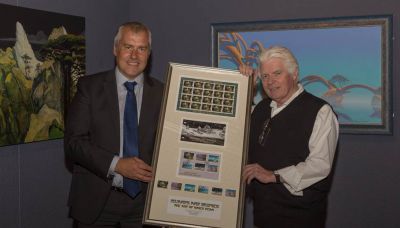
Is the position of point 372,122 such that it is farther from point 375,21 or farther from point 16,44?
point 16,44

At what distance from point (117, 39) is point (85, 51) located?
119cm

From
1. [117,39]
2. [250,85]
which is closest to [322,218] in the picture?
[250,85]

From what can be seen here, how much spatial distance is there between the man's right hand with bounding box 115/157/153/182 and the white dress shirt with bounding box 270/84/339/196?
637mm

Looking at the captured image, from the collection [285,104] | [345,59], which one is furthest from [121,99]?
[345,59]

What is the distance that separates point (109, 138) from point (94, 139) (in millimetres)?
86

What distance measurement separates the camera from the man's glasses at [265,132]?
2365 millimetres

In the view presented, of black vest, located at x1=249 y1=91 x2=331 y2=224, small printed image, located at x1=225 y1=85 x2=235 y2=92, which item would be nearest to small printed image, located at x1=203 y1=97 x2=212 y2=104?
small printed image, located at x1=225 y1=85 x2=235 y2=92

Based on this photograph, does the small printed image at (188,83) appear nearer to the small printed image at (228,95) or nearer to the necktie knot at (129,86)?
the small printed image at (228,95)

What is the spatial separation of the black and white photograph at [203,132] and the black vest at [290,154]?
8.9 inches

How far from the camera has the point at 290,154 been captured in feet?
7.41

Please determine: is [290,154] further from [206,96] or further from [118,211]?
[118,211]

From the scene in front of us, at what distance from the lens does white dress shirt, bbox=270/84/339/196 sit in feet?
7.16

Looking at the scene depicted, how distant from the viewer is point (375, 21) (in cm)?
339

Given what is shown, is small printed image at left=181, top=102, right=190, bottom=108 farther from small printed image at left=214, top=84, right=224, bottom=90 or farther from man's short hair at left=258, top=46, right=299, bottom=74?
man's short hair at left=258, top=46, right=299, bottom=74
